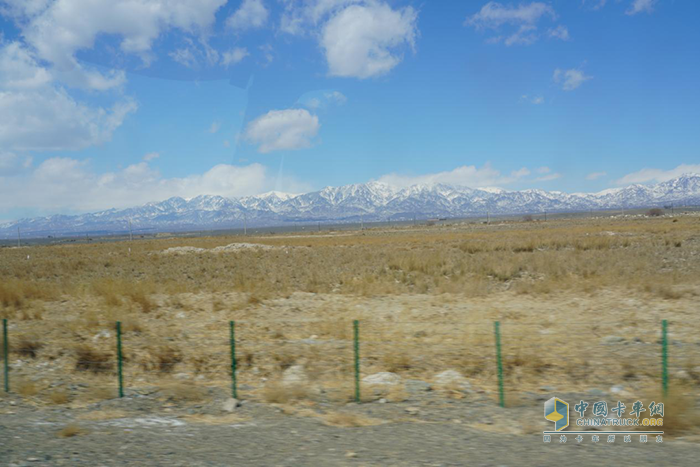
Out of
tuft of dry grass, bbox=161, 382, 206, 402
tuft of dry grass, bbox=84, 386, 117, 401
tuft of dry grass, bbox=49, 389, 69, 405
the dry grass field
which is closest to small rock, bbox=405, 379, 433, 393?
the dry grass field

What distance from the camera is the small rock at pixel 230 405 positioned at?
9102 millimetres

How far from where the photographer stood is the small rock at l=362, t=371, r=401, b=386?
10297mm

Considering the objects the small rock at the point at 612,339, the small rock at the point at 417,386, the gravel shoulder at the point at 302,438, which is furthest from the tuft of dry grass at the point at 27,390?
the small rock at the point at 612,339

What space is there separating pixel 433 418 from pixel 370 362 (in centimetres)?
374

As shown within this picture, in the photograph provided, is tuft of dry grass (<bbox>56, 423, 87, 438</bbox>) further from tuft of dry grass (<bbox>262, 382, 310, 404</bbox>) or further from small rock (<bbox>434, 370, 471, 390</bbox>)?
small rock (<bbox>434, 370, 471, 390</bbox>)

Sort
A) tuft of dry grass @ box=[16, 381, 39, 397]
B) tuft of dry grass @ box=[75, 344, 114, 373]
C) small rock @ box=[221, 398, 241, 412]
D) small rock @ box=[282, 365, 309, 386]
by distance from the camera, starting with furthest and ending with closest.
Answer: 1. tuft of dry grass @ box=[75, 344, 114, 373]
2. small rock @ box=[282, 365, 309, 386]
3. tuft of dry grass @ box=[16, 381, 39, 397]
4. small rock @ box=[221, 398, 241, 412]

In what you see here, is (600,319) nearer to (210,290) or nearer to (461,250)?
(210,290)

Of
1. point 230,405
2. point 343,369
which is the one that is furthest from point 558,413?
point 230,405

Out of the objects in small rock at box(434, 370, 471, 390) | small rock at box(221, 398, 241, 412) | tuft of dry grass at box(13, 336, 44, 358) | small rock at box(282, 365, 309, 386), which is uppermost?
tuft of dry grass at box(13, 336, 44, 358)

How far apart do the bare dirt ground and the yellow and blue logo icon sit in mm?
228

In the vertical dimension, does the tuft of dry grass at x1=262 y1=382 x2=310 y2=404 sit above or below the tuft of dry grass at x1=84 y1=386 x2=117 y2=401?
above

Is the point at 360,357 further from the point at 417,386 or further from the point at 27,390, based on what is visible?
the point at 27,390

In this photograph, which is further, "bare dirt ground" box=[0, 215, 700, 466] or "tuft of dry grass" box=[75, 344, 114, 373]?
"tuft of dry grass" box=[75, 344, 114, 373]

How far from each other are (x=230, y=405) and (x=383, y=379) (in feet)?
11.3
